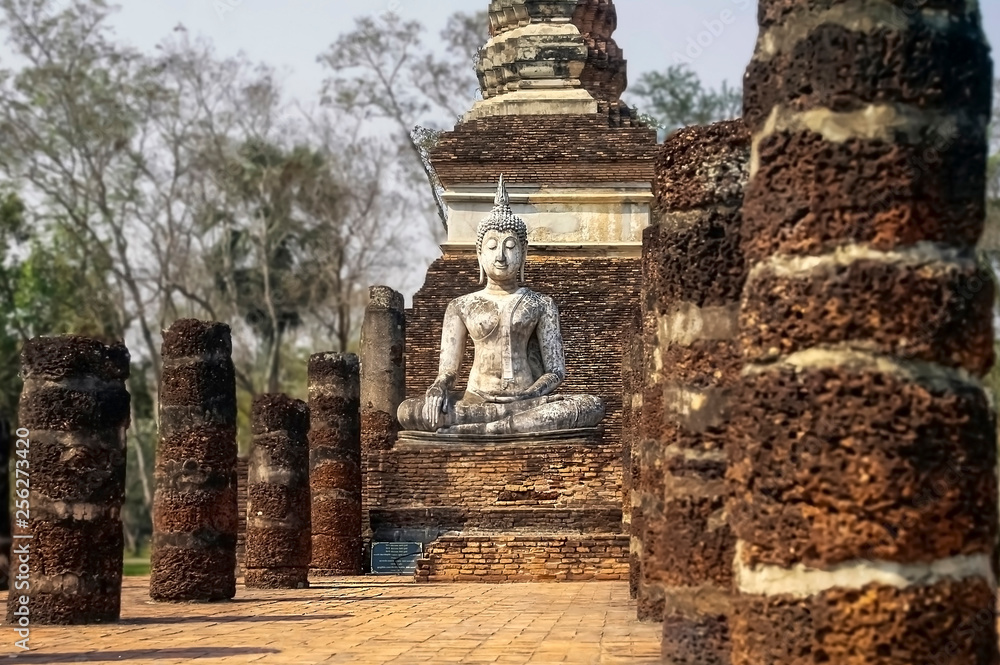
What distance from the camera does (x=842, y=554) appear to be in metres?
4.21

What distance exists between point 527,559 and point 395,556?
8.75 ft

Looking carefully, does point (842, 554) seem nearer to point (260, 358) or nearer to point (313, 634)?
point (313, 634)

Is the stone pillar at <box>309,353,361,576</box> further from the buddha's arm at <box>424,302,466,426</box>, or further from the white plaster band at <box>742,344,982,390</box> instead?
the white plaster band at <box>742,344,982,390</box>

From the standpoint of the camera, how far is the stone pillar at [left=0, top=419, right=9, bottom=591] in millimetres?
13792

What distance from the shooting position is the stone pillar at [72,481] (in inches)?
395

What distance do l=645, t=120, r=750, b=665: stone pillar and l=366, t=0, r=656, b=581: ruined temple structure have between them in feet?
33.9

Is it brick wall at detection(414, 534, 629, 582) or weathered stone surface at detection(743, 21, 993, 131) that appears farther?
brick wall at detection(414, 534, 629, 582)

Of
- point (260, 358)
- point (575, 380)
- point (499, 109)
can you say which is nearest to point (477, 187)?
point (499, 109)

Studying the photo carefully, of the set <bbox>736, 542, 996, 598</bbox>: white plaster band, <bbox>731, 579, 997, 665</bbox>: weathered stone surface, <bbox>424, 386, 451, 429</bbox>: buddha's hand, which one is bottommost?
<bbox>731, 579, 997, 665</bbox>: weathered stone surface

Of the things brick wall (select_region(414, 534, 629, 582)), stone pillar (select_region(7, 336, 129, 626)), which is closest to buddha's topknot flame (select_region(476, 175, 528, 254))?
brick wall (select_region(414, 534, 629, 582))

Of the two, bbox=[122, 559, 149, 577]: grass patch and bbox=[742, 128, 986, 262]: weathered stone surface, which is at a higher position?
bbox=[742, 128, 986, 262]: weathered stone surface

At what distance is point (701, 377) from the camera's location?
6680 millimetres

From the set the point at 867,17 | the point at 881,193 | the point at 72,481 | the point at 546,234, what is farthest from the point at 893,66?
the point at 546,234

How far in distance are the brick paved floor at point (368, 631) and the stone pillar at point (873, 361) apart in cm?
306
